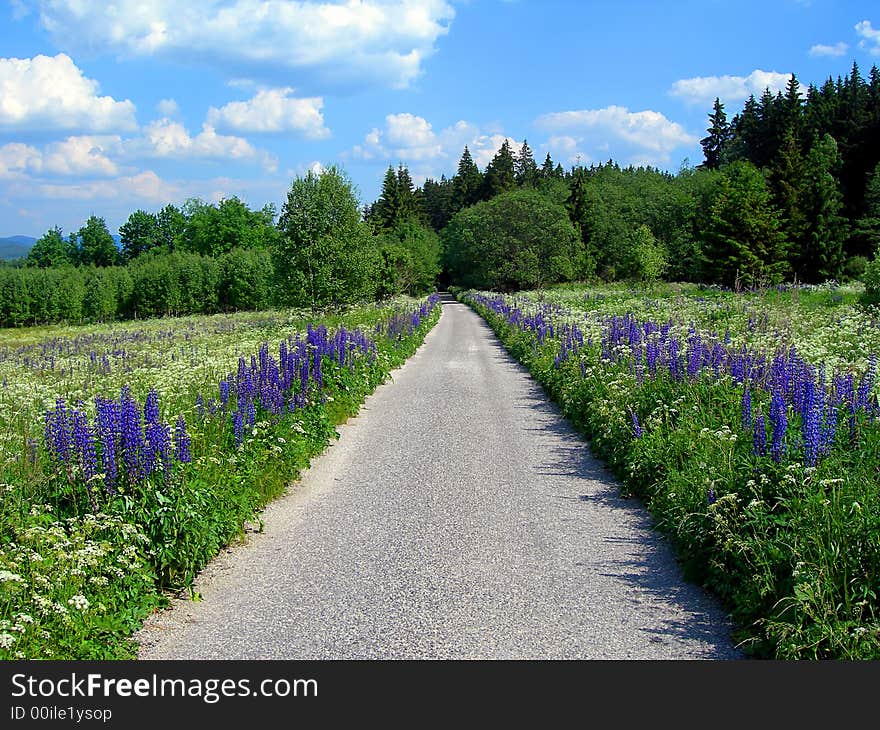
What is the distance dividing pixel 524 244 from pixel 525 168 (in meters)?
50.6

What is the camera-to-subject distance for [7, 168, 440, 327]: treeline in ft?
121

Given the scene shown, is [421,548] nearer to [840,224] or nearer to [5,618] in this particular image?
[5,618]

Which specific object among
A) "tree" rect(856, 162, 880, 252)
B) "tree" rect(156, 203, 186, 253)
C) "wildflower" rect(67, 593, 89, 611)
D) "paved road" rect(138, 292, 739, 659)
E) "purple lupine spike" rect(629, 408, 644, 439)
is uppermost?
"tree" rect(156, 203, 186, 253)

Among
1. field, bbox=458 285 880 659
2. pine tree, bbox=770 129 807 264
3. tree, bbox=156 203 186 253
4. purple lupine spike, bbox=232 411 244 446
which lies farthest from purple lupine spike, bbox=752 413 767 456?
tree, bbox=156 203 186 253

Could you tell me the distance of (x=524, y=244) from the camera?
3447 inches

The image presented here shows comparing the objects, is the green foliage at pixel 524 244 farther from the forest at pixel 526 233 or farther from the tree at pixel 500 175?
the tree at pixel 500 175

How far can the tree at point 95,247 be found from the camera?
131m

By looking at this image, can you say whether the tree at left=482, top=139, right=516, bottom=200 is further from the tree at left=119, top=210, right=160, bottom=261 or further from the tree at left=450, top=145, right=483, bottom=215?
the tree at left=119, top=210, right=160, bottom=261

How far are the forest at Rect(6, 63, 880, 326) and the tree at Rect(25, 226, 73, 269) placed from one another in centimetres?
31

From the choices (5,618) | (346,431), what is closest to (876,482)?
(5,618)

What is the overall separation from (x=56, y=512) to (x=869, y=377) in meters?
8.75

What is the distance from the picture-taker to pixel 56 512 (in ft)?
19.7

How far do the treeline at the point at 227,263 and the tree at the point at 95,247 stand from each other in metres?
0.18

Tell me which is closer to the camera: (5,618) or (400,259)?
(5,618)
